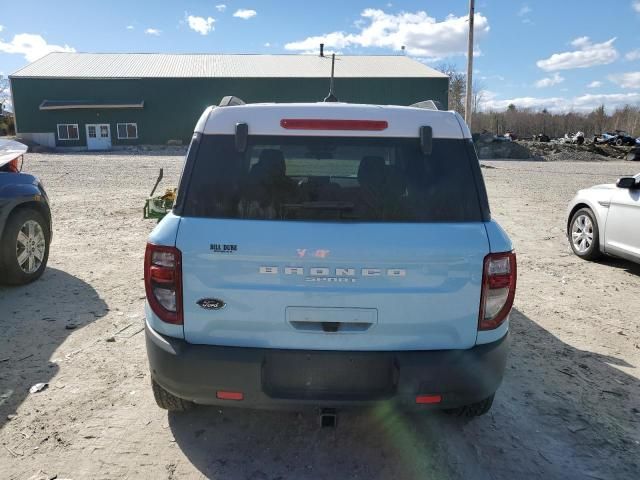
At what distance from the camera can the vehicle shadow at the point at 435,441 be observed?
9.26 ft

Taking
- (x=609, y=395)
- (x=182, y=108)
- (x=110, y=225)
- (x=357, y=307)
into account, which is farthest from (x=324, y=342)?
(x=182, y=108)

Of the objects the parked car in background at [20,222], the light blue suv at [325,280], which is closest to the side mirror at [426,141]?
the light blue suv at [325,280]

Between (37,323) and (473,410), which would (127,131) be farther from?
(473,410)

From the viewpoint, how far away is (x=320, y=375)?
8.39 ft

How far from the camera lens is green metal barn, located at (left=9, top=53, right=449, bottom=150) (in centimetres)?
4166

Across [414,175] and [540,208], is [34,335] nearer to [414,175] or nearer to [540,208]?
[414,175]

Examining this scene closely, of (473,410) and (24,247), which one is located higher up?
(24,247)

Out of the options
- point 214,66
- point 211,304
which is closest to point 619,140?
point 214,66

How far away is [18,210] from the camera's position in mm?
5746

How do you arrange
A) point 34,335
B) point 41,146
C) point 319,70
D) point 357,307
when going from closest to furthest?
point 357,307, point 34,335, point 41,146, point 319,70

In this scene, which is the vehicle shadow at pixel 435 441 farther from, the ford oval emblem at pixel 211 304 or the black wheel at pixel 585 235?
the black wheel at pixel 585 235

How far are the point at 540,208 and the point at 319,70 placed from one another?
35.4 meters

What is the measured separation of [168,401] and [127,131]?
145ft

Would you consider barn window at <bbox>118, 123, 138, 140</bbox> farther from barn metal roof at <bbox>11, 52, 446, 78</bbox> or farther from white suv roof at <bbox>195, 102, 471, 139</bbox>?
white suv roof at <bbox>195, 102, 471, 139</bbox>
